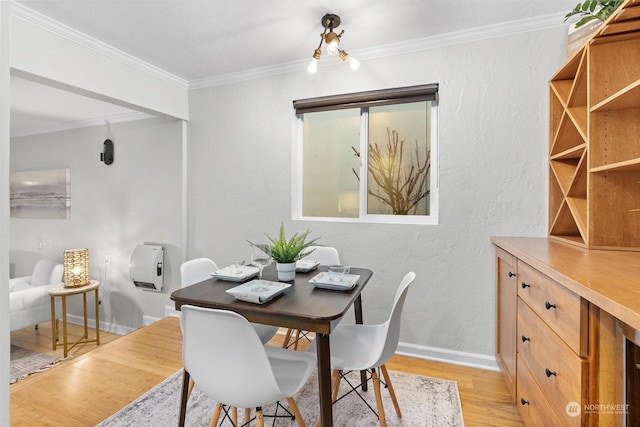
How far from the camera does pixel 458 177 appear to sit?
227cm

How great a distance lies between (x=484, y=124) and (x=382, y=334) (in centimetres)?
164

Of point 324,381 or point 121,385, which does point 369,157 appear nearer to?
point 324,381

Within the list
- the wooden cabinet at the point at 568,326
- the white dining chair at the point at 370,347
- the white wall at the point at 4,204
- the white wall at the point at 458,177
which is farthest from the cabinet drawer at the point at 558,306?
the white wall at the point at 4,204

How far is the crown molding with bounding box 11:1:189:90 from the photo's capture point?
1.90 metres

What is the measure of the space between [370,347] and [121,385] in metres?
1.69

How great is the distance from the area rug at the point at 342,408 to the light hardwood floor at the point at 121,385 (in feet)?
0.28

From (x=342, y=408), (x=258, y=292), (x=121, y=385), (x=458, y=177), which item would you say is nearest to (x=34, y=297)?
(x=121, y=385)

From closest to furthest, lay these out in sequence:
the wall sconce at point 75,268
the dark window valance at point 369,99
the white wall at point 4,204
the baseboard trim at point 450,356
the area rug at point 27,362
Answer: the white wall at point 4,204 < the baseboard trim at point 450,356 < the dark window valance at point 369,99 < the area rug at point 27,362 < the wall sconce at point 75,268

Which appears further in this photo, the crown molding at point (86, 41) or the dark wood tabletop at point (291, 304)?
the crown molding at point (86, 41)

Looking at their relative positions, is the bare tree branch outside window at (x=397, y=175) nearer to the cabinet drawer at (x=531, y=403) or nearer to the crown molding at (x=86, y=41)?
the cabinet drawer at (x=531, y=403)

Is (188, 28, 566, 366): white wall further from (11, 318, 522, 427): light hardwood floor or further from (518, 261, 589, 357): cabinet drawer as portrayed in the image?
(518, 261, 589, 357): cabinet drawer

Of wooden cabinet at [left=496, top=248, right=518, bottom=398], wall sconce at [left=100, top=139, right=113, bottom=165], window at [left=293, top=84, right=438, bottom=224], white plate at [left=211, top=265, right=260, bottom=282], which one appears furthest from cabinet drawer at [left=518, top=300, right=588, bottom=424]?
wall sconce at [left=100, top=139, right=113, bottom=165]

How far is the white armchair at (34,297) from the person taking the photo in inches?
135

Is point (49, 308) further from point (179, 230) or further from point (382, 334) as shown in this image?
point (382, 334)
